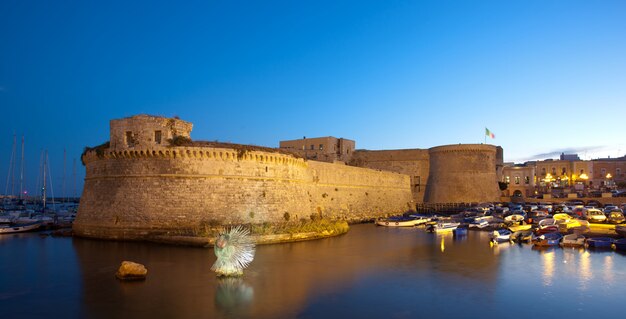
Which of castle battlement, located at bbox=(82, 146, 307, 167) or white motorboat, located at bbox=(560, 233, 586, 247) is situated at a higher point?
castle battlement, located at bbox=(82, 146, 307, 167)

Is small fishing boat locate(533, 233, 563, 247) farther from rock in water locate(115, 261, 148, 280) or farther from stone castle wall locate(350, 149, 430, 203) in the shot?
stone castle wall locate(350, 149, 430, 203)

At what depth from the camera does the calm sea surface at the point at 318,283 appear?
9.22m

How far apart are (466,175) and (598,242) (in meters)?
23.7

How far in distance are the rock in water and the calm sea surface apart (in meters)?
0.32

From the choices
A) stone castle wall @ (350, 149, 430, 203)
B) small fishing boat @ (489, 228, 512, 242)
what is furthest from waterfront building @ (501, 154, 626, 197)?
small fishing boat @ (489, 228, 512, 242)

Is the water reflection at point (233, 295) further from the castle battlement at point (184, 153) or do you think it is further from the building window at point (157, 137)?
the building window at point (157, 137)

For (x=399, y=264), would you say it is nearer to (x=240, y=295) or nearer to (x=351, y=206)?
(x=240, y=295)

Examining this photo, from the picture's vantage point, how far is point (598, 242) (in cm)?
1781

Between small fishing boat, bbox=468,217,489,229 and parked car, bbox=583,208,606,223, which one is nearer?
parked car, bbox=583,208,606,223

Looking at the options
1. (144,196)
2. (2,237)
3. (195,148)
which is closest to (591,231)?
(195,148)

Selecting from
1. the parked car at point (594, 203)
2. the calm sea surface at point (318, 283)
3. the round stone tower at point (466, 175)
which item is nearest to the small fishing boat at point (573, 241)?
the calm sea surface at point (318, 283)

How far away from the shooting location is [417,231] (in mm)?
25484

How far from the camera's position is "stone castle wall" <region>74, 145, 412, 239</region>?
1798 centimetres

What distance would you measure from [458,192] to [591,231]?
19181 mm
